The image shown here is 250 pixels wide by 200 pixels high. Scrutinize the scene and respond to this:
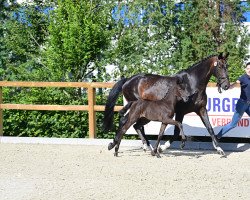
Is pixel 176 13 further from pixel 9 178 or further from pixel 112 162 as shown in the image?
pixel 9 178

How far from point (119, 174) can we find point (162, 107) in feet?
5.99

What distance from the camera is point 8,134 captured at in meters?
13.8

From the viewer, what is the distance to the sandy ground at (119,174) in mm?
7824

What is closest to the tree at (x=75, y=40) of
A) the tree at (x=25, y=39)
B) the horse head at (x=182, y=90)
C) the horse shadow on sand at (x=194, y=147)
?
the tree at (x=25, y=39)

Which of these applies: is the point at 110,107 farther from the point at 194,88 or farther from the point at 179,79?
the point at 194,88

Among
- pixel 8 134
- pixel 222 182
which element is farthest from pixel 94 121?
pixel 222 182

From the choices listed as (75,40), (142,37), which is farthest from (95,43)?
(142,37)

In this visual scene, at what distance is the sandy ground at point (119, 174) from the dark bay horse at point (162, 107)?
0.53 metres

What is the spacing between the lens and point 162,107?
10492 millimetres

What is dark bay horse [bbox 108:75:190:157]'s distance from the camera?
1045 centimetres

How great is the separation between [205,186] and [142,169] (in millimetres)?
1491

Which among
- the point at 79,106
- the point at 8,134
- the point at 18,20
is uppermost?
the point at 18,20

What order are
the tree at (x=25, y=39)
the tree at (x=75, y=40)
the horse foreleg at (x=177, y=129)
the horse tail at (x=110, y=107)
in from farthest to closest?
the tree at (x=25, y=39), the tree at (x=75, y=40), the horse tail at (x=110, y=107), the horse foreleg at (x=177, y=129)

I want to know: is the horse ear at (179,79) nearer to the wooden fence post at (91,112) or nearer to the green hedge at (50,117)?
the wooden fence post at (91,112)
